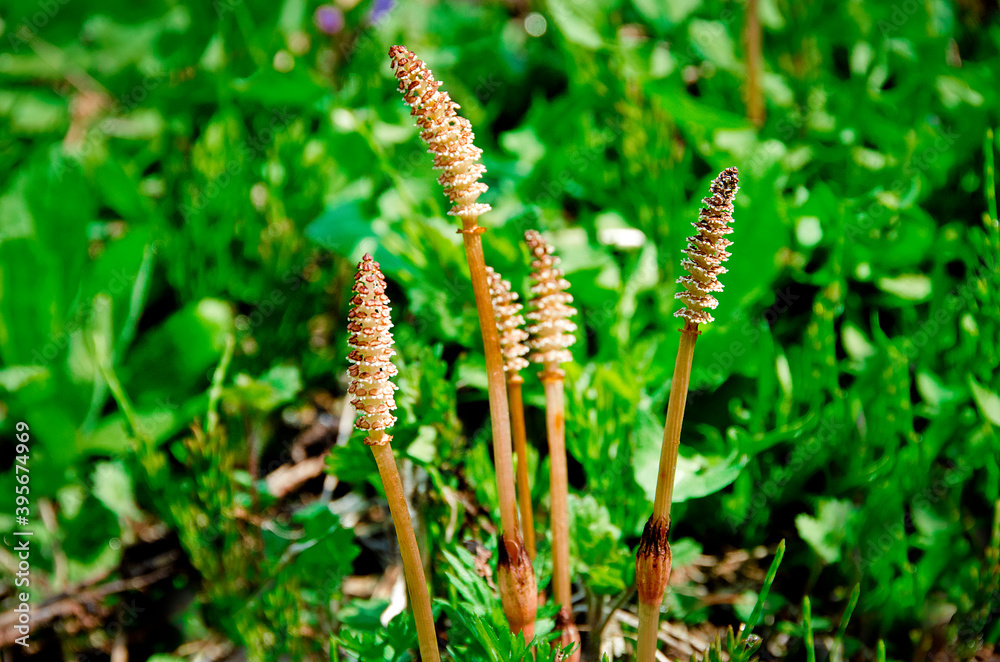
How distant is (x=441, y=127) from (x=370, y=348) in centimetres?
30

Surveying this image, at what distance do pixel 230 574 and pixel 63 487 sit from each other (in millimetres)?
754

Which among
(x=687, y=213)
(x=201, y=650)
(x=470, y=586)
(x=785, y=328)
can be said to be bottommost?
(x=201, y=650)

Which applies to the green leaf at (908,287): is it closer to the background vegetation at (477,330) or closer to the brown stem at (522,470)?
the background vegetation at (477,330)

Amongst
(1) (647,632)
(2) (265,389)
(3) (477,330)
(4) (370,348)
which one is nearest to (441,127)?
(4) (370,348)

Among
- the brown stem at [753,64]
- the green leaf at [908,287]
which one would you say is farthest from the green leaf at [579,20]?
the green leaf at [908,287]

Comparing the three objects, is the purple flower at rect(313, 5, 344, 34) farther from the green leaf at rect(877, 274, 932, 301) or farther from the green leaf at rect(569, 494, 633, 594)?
the green leaf at rect(569, 494, 633, 594)

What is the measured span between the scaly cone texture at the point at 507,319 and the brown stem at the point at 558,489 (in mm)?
68

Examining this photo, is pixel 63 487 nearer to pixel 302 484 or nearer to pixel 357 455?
pixel 302 484

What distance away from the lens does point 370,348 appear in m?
0.92

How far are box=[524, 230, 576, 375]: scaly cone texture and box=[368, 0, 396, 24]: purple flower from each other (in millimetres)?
2051

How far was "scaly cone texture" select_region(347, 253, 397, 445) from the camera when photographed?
911 millimetres

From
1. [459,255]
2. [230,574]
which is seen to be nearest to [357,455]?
[230,574]

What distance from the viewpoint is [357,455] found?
4.75ft

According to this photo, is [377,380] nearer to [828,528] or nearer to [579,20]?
[828,528]
